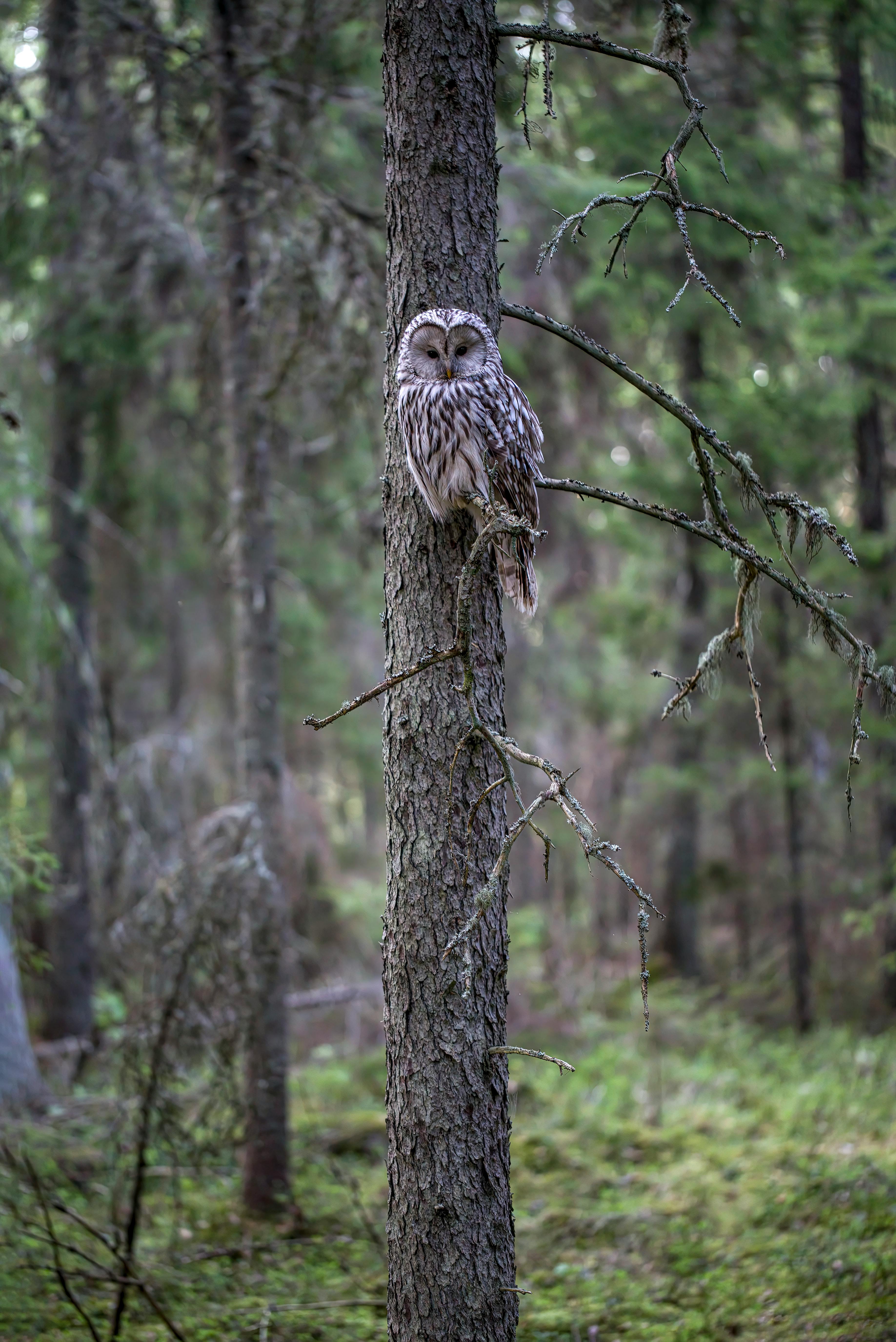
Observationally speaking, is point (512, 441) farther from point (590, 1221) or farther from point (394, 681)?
point (590, 1221)

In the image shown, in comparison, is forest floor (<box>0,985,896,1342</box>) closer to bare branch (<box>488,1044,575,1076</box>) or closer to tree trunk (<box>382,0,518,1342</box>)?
tree trunk (<box>382,0,518,1342</box>)

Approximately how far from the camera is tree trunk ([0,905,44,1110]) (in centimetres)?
659

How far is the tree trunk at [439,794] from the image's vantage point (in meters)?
2.94

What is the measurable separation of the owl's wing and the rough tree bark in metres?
7.73

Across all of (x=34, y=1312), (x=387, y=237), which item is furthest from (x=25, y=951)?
(x=387, y=237)

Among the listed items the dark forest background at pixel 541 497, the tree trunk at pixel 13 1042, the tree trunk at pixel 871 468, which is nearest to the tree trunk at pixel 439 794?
the dark forest background at pixel 541 497

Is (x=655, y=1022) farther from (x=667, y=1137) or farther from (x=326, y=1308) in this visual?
(x=326, y=1308)

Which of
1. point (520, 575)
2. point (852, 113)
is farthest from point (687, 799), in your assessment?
point (520, 575)

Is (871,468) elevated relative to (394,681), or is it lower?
elevated

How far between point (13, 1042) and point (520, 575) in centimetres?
529

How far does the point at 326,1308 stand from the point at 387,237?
4375 millimetres

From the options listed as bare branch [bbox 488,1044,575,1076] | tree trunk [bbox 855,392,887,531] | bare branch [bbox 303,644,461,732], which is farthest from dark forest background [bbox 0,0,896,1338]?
bare branch [bbox 488,1044,575,1076]

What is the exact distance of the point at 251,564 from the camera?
19.7 ft

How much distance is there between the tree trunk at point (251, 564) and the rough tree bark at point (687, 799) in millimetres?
6053
